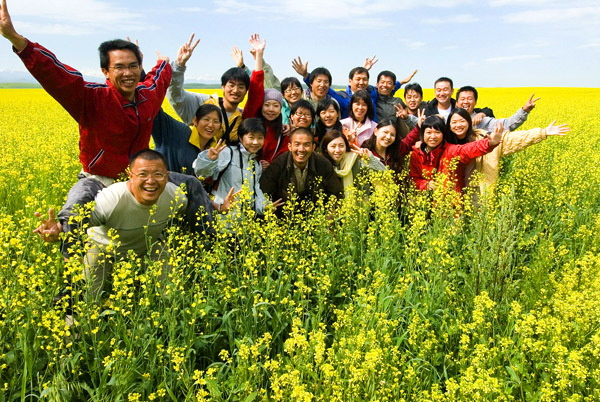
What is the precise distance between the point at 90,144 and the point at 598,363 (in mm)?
4654

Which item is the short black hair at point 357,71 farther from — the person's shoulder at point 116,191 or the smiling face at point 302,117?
the person's shoulder at point 116,191

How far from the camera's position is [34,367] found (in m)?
2.62

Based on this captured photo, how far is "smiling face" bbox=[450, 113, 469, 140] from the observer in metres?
5.81

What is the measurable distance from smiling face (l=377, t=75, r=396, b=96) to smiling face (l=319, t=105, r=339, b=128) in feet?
8.06

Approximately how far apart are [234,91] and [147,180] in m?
2.53

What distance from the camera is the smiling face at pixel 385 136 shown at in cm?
585

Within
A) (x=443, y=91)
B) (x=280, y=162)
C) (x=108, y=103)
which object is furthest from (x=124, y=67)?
(x=443, y=91)

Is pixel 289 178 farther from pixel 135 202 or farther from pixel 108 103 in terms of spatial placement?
pixel 108 103

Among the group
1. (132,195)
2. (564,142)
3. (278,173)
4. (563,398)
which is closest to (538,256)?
(563,398)

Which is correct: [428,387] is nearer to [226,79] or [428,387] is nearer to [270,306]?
[270,306]

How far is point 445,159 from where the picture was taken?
5.23 meters

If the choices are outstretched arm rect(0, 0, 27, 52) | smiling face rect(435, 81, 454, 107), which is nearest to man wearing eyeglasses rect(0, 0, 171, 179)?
outstretched arm rect(0, 0, 27, 52)

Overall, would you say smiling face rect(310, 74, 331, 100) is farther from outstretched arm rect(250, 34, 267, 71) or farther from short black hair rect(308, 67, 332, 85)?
outstretched arm rect(250, 34, 267, 71)

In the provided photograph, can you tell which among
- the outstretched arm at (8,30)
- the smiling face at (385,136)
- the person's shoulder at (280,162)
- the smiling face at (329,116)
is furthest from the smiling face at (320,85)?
the outstretched arm at (8,30)
